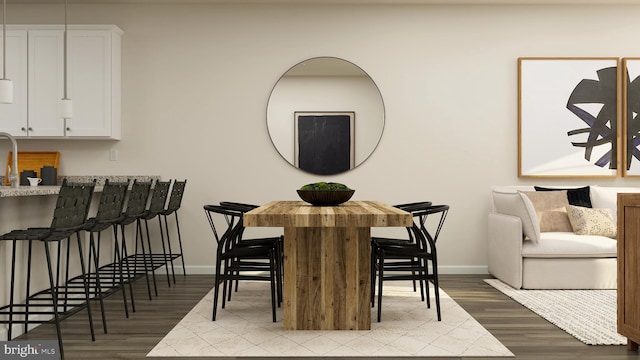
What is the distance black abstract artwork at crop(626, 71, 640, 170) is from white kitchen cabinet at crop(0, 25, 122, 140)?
5.22m

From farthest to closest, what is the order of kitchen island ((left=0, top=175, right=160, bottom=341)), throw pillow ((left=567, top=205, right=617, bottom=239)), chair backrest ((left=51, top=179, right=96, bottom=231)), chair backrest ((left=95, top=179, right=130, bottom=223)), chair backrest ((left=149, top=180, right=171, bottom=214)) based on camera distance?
throw pillow ((left=567, top=205, right=617, bottom=239)) → chair backrest ((left=149, top=180, right=171, bottom=214)) → chair backrest ((left=95, top=179, right=130, bottom=223)) → kitchen island ((left=0, top=175, right=160, bottom=341)) → chair backrest ((left=51, top=179, right=96, bottom=231))

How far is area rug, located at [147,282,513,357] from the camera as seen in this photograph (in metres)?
3.28

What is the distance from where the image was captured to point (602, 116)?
6.07 metres

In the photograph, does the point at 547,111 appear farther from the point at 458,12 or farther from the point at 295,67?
the point at 295,67

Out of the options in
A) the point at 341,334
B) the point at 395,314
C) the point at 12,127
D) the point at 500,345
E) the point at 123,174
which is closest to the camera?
the point at 500,345

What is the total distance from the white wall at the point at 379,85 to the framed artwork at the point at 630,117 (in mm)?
142

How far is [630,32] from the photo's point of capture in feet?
20.1

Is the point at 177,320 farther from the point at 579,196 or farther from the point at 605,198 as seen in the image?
the point at 605,198

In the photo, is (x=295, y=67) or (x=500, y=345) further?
(x=295, y=67)

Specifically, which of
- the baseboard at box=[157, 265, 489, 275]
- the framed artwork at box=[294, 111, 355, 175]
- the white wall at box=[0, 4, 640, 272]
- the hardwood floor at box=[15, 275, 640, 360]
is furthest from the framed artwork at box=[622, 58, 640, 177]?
the framed artwork at box=[294, 111, 355, 175]

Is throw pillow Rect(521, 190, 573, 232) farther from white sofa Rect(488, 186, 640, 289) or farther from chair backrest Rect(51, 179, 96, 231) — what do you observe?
Result: chair backrest Rect(51, 179, 96, 231)

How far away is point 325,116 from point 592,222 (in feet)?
8.92

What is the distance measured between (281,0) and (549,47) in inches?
111

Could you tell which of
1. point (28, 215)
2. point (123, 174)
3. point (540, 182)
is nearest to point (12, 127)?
point (123, 174)
